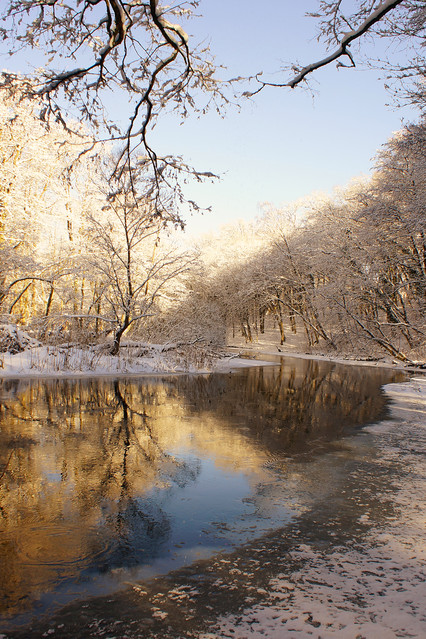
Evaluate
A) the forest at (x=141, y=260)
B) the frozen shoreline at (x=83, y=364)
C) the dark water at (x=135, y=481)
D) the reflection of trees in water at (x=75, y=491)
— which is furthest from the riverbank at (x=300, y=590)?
the frozen shoreline at (x=83, y=364)

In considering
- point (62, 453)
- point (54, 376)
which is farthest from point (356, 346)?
point (62, 453)

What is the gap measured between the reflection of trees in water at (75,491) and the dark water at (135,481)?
14mm

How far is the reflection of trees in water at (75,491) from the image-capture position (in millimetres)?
3234

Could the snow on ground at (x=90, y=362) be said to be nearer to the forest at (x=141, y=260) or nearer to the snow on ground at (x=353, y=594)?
the forest at (x=141, y=260)

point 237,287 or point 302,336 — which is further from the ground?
point 237,287

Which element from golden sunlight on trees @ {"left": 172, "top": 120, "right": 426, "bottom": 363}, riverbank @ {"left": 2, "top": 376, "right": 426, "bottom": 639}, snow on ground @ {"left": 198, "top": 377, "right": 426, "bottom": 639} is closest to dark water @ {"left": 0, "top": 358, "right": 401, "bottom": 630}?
riverbank @ {"left": 2, "top": 376, "right": 426, "bottom": 639}

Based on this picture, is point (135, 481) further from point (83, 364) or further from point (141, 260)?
point (141, 260)

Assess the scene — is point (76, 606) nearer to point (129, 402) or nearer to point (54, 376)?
point (129, 402)

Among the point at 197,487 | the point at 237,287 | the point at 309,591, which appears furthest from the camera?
the point at 237,287

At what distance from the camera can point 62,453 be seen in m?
5.98

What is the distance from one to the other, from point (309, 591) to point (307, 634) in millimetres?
437

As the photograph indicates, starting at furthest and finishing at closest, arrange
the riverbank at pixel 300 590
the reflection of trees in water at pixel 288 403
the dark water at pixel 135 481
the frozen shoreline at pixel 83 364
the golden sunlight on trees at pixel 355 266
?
the golden sunlight on trees at pixel 355 266 → the frozen shoreline at pixel 83 364 → the reflection of trees in water at pixel 288 403 → the dark water at pixel 135 481 → the riverbank at pixel 300 590

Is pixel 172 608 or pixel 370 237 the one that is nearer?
pixel 172 608

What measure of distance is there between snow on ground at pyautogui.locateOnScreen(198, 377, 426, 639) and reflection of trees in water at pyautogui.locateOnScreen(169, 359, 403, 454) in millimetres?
2993
